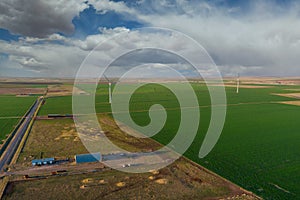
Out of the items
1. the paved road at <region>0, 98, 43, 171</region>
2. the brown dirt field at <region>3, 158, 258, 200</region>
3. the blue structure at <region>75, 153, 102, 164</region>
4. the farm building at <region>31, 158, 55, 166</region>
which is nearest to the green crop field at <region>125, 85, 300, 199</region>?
the brown dirt field at <region>3, 158, 258, 200</region>

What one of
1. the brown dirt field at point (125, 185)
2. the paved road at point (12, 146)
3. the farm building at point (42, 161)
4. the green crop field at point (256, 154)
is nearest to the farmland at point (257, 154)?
the green crop field at point (256, 154)

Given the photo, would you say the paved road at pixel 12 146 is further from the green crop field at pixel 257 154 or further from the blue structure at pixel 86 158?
the green crop field at pixel 257 154

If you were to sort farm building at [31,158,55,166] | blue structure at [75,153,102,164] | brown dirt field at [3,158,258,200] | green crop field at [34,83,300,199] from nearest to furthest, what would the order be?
brown dirt field at [3,158,258,200]
green crop field at [34,83,300,199]
farm building at [31,158,55,166]
blue structure at [75,153,102,164]

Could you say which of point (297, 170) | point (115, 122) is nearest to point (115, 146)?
point (115, 122)

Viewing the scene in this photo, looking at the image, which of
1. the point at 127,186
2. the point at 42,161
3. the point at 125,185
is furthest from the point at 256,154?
the point at 42,161

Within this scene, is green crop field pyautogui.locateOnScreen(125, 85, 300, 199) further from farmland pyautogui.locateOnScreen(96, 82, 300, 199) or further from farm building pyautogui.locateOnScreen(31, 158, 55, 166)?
farm building pyautogui.locateOnScreen(31, 158, 55, 166)

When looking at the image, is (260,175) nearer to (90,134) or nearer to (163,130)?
(163,130)

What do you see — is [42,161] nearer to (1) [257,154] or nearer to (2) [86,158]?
(2) [86,158]

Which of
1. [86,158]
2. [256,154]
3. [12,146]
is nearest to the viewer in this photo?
[86,158]

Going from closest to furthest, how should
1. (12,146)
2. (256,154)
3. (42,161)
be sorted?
1. (42,161)
2. (256,154)
3. (12,146)

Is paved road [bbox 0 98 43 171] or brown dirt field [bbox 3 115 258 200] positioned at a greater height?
paved road [bbox 0 98 43 171]

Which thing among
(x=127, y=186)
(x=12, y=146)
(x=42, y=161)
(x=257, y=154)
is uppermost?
(x=42, y=161)
